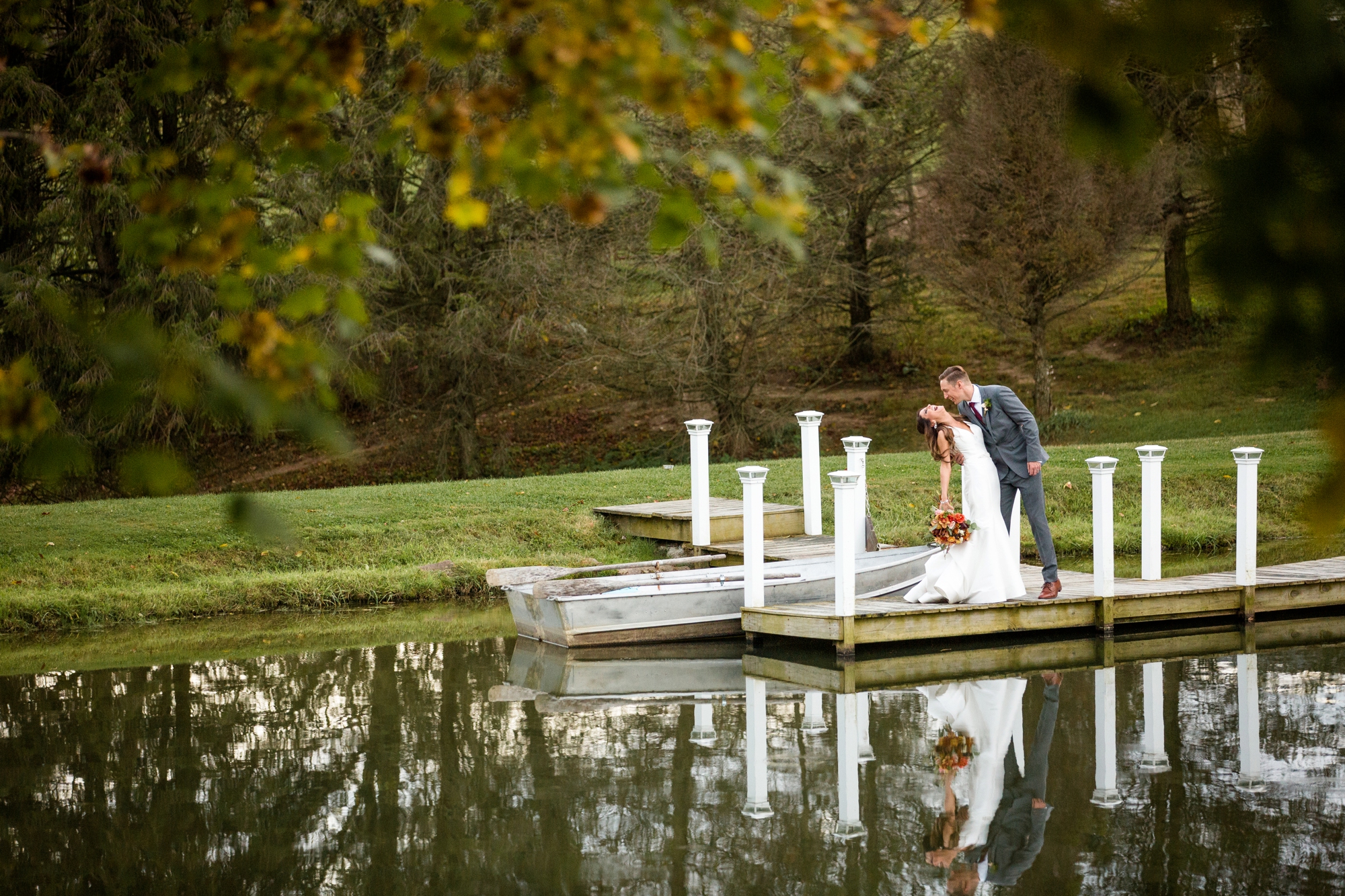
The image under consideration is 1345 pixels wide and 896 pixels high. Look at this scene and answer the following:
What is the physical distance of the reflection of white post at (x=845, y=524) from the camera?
1047 centimetres

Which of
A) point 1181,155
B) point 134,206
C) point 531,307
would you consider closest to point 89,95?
point 134,206

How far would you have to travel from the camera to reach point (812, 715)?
9109 millimetres

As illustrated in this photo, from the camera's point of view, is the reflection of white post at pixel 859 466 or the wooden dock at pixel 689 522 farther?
the wooden dock at pixel 689 522

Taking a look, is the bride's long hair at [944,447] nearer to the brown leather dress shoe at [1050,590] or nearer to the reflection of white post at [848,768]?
the brown leather dress shoe at [1050,590]

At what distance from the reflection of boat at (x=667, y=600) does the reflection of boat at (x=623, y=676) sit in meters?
0.13

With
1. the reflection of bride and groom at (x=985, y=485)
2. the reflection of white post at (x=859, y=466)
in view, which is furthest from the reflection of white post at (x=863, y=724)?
the reflection of white post at (x=859, y=466)

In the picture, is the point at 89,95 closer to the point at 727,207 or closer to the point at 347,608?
the point at 347,608

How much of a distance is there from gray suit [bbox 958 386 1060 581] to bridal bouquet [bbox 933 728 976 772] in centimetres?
309

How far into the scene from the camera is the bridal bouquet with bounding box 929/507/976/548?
10.9 metres

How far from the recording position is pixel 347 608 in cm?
1426

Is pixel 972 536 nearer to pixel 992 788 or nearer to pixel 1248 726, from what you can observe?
pixel 1248 726

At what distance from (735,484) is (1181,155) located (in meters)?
16.5

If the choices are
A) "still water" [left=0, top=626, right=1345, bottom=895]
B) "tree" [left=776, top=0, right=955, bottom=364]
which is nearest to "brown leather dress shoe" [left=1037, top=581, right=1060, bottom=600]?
"still water" [left=0, top=626, right=1345, bottom=895]

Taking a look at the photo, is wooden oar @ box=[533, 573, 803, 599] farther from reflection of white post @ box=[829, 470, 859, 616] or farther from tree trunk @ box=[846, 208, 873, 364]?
tree trunk @ box=[846, 208, 873, 364]
